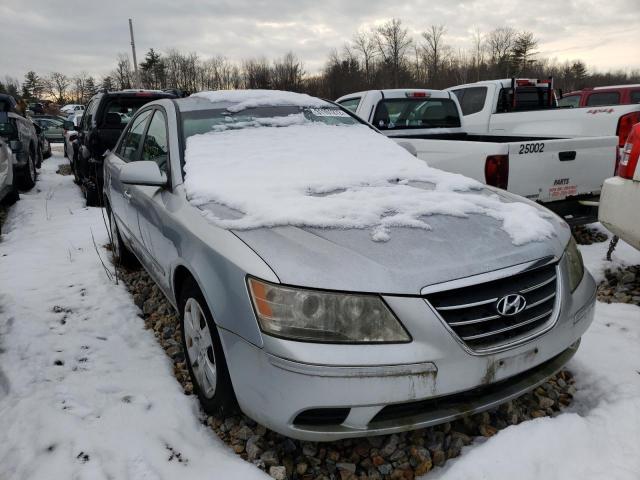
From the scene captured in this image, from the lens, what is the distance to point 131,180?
109 inches

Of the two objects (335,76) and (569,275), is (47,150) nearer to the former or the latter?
(569,275)

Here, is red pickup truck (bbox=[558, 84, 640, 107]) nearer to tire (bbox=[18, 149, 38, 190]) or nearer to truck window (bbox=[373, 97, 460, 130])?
truck window (bbox=[373, 97, 460, 130])

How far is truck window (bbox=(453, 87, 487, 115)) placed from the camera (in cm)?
834

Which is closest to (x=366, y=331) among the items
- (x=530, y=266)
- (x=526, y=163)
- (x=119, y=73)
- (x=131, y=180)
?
(x=530, y=266)

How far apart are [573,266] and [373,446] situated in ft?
4.16

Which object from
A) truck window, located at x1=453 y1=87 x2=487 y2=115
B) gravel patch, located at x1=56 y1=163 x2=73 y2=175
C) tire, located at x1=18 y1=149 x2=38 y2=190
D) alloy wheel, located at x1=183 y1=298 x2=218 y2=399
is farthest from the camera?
gravel patch, located at x1=56 y1=163 x2=73 y2=175

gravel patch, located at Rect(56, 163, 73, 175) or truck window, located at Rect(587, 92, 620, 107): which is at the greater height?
truck window, located at Rect(587, 92, 620, 107)

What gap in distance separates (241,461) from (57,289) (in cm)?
270

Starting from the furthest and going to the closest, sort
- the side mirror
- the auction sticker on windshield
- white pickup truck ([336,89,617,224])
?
1. white pickup truck ([336,89,617,224])
2. the auction sticker on windshield
3. the side mirror

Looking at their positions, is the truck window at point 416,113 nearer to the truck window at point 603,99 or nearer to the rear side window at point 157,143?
the rear side window at point 157,143

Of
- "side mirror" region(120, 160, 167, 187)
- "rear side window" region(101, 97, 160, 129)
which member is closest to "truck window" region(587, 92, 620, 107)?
"rear side window" region(101, 97, 160, 129)

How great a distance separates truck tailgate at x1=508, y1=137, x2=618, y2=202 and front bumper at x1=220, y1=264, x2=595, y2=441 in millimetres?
2470

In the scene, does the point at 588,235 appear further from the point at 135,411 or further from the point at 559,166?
the point at 135,411

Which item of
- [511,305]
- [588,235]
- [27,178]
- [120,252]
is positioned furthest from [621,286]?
[27,178]
